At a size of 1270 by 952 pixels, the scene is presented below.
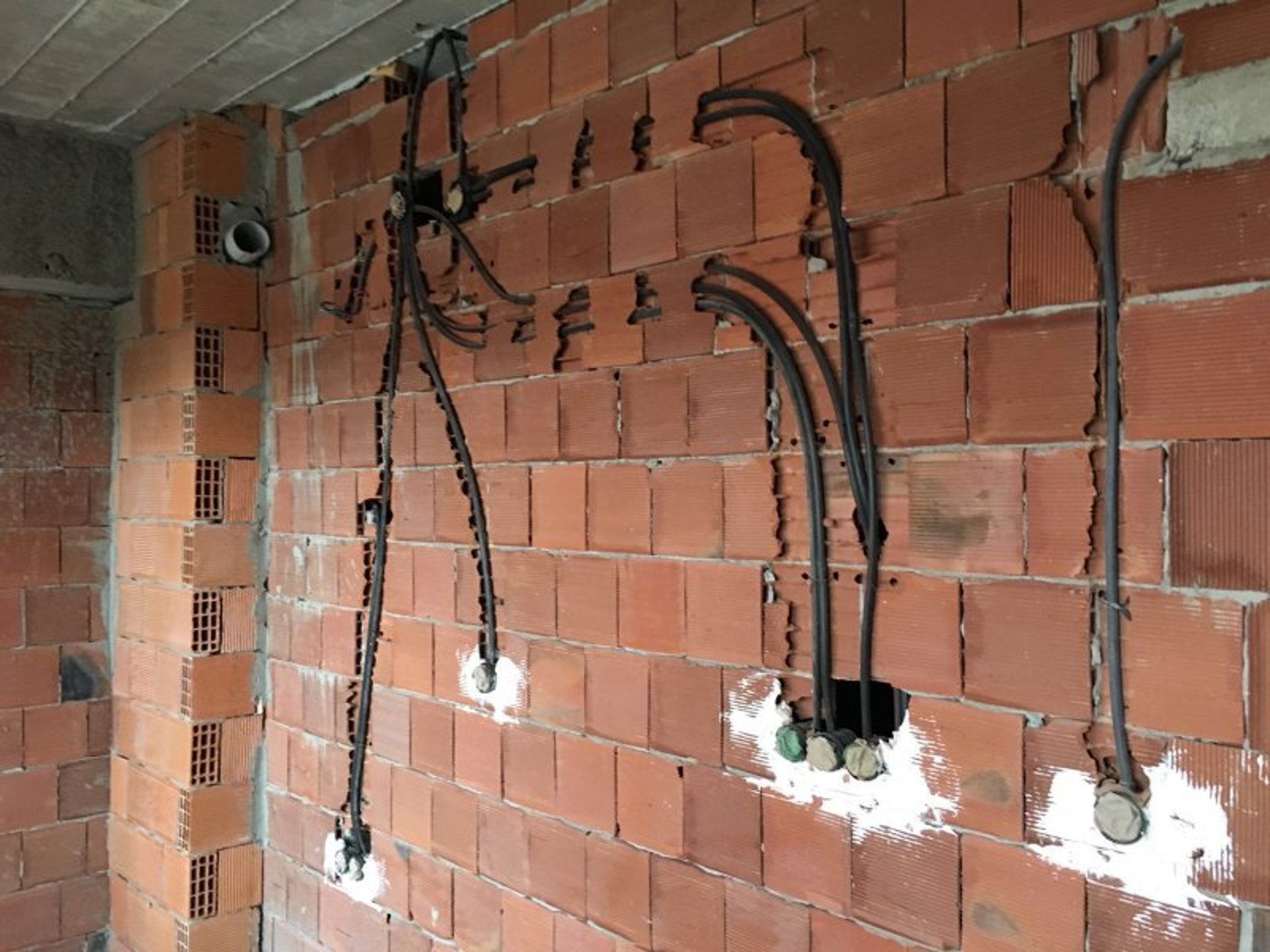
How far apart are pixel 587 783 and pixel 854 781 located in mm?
606

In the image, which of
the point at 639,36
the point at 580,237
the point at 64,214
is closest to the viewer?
the point at 639,36

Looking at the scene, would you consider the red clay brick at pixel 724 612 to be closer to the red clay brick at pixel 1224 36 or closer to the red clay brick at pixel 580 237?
the red clay brick at pixel 580 237

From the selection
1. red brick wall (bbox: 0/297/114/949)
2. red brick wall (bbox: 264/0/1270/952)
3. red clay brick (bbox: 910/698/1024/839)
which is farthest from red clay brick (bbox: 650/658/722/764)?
red brick wall (bbox: 0/297/114/949)

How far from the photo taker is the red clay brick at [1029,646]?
1.28 metres

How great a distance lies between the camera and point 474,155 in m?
2.21

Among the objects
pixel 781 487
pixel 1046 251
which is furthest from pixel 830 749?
pixel 1046 251

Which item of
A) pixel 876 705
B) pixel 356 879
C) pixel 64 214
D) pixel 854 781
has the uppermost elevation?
pixel 64 214

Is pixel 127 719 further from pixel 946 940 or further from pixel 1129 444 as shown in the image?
pixel 1129 444

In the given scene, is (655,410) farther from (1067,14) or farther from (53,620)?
(53,620)

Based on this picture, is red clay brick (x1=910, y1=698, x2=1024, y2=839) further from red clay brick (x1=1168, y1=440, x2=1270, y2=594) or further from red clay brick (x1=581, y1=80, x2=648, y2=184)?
red clay brick (x1=581, y1=80, x2=648, y2=184)

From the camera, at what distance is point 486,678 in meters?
2.11

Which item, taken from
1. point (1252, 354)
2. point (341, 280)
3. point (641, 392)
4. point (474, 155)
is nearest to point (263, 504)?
point (341, 280)

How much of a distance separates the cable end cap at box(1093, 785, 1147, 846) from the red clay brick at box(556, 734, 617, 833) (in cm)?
90

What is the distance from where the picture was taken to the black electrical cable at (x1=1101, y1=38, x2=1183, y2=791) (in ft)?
4.01
